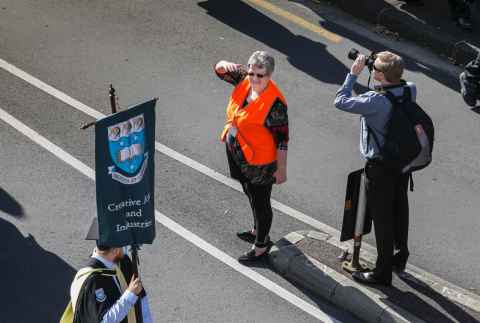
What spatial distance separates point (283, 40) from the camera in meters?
11.4

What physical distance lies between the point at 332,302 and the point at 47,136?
4111 millimetres

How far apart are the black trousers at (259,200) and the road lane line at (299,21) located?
16.1 feet

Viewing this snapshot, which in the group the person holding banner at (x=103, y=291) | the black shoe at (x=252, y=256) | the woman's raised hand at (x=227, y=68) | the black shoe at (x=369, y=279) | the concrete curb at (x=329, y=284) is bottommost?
the black shoe at (x=252, y=256)

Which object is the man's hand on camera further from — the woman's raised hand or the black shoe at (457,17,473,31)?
the black shoe at (457,17,473,31)

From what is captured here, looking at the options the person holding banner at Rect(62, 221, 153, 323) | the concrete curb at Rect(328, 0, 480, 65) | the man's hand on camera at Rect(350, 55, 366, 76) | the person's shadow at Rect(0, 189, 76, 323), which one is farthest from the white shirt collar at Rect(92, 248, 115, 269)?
the concrete curb at Rect(328, 0, 480, 65)

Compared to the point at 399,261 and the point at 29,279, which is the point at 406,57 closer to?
the point at 399,261

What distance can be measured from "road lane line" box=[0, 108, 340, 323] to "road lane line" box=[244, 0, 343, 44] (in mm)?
4502

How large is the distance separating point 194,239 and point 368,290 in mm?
1820

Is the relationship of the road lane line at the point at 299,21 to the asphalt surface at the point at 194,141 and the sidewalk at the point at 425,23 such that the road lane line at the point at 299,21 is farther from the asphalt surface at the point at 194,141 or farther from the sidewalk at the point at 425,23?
the sidewalk at the point at 425,23

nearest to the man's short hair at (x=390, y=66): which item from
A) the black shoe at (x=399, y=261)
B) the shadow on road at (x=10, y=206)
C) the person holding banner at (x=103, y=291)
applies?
the black shoe at (x=399, y=261)

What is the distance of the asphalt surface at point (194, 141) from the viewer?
7191mm

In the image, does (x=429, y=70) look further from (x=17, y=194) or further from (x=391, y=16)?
(x=17, y=194)

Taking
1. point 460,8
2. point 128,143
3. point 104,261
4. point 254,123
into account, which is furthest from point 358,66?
point 460,8

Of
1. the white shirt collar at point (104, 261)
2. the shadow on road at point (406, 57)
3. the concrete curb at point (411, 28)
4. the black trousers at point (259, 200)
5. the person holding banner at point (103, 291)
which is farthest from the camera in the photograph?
the concrete curb at point (411, 28)
